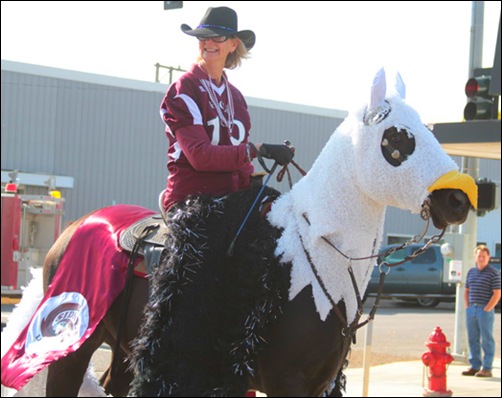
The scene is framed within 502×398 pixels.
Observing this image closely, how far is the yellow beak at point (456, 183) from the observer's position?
12.8 feet

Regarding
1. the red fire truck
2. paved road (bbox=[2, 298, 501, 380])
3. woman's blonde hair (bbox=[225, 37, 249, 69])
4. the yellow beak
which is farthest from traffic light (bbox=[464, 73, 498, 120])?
the red fire truck

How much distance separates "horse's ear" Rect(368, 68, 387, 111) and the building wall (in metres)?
24.8

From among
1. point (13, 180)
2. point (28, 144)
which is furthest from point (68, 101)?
point (13, 180)

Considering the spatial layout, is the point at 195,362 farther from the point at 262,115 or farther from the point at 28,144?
the point at 262,115

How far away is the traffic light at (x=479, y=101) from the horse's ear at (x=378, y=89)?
25.4ft

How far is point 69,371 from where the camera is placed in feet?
15.4

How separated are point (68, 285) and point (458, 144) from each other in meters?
8.03

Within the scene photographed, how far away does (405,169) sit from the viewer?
404 cm

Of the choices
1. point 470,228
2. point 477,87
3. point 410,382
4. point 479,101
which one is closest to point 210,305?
point 410,382

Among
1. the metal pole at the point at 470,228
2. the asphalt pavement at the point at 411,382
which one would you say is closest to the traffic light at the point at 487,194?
the asphalt pavement at the point at 411,382

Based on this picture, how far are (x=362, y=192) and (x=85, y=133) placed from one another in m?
26.5

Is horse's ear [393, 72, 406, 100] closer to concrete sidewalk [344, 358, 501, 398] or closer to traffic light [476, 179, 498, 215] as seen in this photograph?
traffic light [476, 179, 498, 215]

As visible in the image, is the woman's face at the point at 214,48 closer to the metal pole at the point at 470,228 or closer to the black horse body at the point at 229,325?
the black horse body at the point at 229,325

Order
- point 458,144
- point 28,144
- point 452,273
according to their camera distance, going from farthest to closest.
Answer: point 28,144 < point 452,273 < point 458,144
